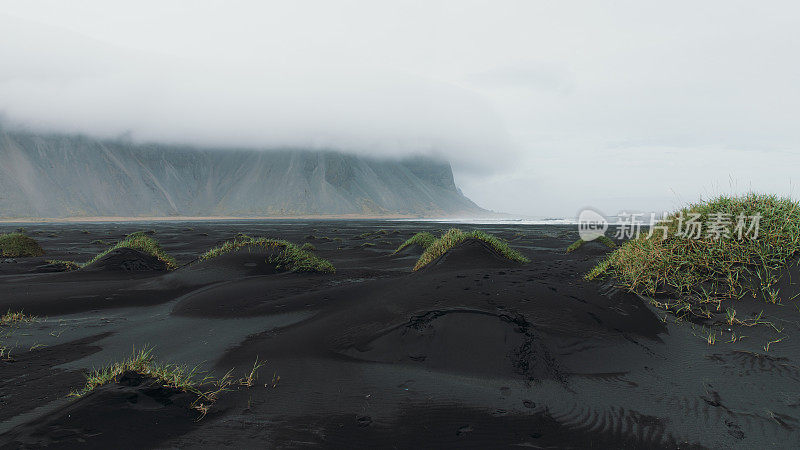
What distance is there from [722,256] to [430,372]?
6143 mm

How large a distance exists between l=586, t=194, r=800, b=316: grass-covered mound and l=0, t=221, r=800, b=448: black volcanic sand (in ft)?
1.69

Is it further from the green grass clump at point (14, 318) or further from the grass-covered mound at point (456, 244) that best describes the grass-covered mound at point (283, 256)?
the green grass clump at point (14, 318)

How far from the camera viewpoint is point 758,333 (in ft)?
18.6

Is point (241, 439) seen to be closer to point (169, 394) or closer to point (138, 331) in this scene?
point (169, 394)

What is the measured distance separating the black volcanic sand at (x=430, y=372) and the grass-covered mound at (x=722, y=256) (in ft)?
1.69

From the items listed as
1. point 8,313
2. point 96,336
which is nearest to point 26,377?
point 96,336

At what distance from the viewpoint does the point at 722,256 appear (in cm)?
690

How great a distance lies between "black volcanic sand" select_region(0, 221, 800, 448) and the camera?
12.0 feet

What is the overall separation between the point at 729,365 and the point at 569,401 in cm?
256

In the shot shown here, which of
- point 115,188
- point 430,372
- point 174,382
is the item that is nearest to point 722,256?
point 430,372

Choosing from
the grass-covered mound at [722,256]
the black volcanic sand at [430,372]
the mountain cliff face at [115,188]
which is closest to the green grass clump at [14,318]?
the black volcanic sand at [430,372]

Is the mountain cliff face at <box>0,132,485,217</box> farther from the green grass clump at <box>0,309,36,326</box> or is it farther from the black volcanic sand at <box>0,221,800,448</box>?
the black volcanic sand at <box>0,221,800,448</box>

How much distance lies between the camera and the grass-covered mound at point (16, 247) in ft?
65.1

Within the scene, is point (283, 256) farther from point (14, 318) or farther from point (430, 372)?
point (430, 372)
